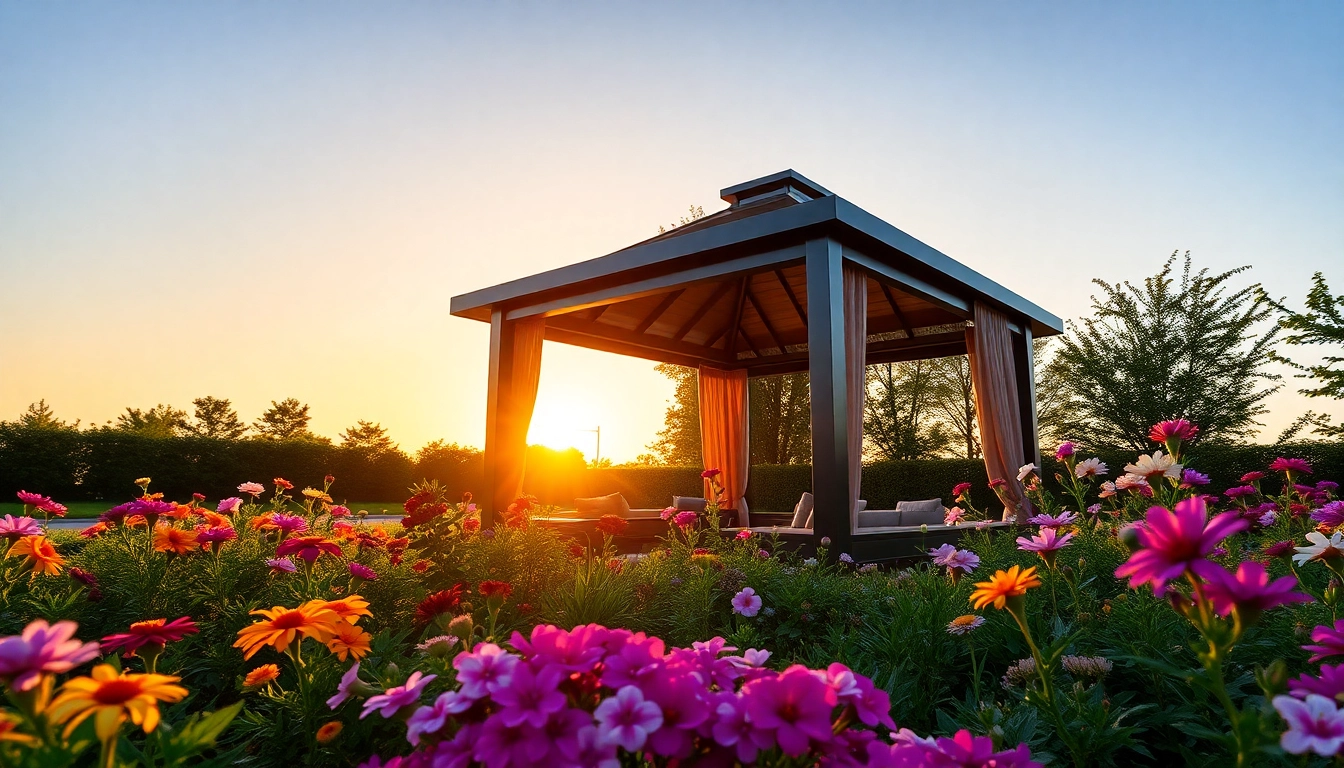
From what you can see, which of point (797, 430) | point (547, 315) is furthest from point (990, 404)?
point (797, 430)

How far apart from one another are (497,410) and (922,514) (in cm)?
483

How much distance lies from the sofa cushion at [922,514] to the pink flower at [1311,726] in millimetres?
5876

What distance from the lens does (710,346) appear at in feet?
32.9

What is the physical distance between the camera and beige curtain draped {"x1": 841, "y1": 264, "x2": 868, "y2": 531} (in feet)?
17.4

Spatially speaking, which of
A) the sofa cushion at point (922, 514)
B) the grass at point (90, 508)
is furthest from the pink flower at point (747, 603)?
the grass at point (90, 508)

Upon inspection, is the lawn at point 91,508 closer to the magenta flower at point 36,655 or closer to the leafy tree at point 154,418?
the magenta flower at point 36,655

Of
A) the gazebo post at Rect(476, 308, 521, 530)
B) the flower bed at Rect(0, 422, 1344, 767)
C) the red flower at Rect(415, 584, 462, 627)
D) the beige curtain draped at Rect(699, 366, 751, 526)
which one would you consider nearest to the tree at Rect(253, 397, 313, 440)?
the beige curtain draped at Rect(699, 366, 751, 526)

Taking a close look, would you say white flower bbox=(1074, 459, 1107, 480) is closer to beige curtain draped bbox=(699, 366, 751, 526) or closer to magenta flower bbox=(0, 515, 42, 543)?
magenta flower bbox=(0, 515, 42, 543)

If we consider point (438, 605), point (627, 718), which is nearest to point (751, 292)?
point (438, 605)

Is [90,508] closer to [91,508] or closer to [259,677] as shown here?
[91,508]

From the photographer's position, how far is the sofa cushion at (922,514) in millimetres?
6863

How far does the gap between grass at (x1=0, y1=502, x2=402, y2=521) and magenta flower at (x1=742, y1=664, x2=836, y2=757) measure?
10.1 metres

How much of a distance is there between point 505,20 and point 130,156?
12.1 feet

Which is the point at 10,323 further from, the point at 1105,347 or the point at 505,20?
the point at 1105,347
